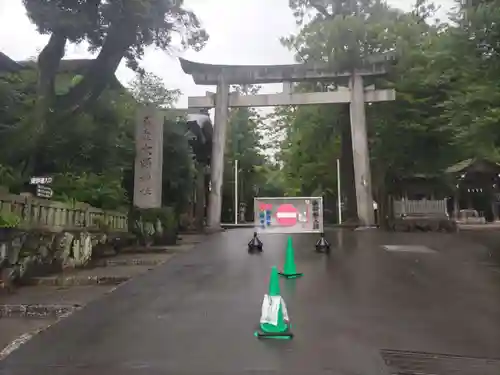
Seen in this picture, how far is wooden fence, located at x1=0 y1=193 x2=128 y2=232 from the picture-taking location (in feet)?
Result: 31.0

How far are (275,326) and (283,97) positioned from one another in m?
24.4

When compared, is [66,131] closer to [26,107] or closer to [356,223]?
[26,107]

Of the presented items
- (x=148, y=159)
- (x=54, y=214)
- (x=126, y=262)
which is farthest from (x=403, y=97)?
(x=54, y=214)

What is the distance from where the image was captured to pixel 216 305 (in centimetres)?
748

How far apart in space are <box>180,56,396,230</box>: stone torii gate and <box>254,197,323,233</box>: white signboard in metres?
15.8

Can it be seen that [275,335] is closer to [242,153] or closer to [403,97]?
[403,97]

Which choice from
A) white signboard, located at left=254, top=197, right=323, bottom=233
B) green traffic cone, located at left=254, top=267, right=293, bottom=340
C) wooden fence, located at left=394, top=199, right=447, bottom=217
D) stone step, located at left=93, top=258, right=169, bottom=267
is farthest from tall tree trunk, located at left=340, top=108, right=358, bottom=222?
green traffic cone, located at left=254, top=267, right=293, bottom=340

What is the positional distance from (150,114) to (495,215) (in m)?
33.8

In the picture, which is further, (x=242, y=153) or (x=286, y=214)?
(x=242, y=153)

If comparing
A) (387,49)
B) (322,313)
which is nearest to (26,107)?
(322,313)

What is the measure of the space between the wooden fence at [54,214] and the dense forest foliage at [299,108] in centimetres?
64

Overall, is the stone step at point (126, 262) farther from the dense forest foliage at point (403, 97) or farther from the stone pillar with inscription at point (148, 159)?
the dense forest foliage at point (403, 97)

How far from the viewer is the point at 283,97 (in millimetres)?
29219

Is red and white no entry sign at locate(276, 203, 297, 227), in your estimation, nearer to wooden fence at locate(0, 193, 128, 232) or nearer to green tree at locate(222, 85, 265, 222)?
wooden fence at locate(0, 193, 128, 232)
